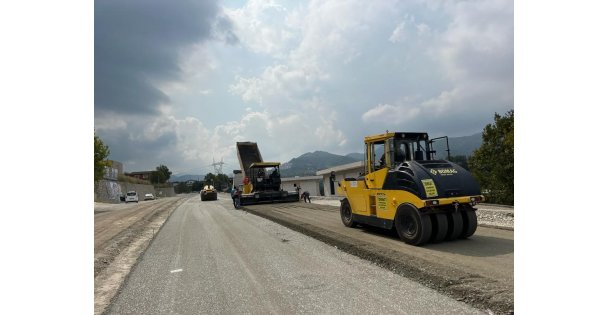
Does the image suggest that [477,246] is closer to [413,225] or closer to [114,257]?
[413,225]

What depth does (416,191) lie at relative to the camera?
845 cm

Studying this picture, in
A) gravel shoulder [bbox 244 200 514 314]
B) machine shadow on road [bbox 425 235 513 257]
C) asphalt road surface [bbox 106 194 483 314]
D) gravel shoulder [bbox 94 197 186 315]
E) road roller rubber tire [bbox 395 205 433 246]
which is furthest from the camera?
road roller rubber tire [bbox 395 205 433 246]

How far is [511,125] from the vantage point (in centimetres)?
2281

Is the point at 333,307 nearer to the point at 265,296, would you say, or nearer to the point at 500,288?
the point at 265,296

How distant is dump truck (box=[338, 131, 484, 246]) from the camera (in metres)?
8.41

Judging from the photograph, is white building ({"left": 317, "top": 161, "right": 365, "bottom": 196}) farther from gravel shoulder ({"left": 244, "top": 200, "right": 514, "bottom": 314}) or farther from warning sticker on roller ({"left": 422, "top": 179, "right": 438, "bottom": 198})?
warning sticker on roller ({"left": 422, "top": 179, "right": 438, "bottom": 198})

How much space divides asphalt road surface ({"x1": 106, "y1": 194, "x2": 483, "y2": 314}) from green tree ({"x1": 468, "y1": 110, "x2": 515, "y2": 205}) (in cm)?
1771

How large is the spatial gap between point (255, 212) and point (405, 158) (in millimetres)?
10563

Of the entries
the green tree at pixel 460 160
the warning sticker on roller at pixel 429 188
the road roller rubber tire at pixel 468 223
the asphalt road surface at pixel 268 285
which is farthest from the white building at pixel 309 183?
the asphalt road surface at pixel 268 285

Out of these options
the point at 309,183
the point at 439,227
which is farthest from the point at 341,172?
the point at 439,227

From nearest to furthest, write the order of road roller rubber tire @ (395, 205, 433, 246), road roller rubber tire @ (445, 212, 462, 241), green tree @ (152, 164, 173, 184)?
road roller rubber tire @ (395, 205, 433, 246) < road roller rubber tire @ (445, 212, 462, 241) < green tree @ (152, 164, 173, 184)

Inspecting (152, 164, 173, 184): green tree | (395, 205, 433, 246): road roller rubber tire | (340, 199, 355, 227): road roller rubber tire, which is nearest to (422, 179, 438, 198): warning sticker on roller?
(395, 205, 433, 246): road roller rubber tire

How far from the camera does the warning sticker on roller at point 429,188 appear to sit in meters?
8.31

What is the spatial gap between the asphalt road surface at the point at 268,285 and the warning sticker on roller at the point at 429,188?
7.06 feet
